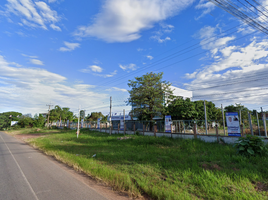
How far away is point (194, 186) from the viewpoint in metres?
5.29

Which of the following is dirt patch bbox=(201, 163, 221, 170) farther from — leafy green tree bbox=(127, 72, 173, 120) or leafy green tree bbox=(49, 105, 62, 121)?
leafy green tree bbox=(49, 105, 62, 121)

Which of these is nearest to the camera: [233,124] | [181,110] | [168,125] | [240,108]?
[233,124]

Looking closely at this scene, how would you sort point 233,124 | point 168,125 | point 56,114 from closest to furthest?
1. point 233,124
2. point 168,125
3. point 56,114

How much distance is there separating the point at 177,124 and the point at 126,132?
930 cm

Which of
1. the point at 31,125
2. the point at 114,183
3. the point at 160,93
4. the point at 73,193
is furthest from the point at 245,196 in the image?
the point at 31,125

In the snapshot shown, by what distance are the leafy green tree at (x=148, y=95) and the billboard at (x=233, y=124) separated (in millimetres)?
10971

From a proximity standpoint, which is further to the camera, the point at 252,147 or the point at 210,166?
the point at 252,147

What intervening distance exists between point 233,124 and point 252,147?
4051mm

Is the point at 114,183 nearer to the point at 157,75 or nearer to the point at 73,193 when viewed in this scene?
the point at 73,193

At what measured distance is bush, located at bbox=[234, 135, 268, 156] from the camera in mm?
8453

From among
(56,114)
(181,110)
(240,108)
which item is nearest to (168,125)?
(181,110)

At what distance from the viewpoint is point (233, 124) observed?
40.8ft

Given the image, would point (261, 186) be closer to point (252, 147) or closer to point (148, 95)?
point (252, 147)

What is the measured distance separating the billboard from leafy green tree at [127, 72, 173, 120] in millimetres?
10971
